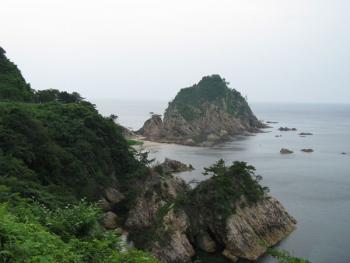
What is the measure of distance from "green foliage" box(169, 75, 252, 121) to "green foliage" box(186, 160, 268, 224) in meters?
74.8

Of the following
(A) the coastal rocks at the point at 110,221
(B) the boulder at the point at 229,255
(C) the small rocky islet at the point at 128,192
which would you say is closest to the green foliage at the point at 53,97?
(C) the small rocky islet at the point at 128,192

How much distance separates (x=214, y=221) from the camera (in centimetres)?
2850

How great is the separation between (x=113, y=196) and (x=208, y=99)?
82.0 m

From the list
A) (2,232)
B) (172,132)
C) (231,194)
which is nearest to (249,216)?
(231,194)

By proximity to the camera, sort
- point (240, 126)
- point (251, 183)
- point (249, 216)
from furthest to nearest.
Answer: point (240, 126) < point (251, 183) < point (249, 216)

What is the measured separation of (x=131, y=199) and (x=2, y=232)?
2764 centimetres

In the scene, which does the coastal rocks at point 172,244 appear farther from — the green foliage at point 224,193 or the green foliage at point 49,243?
the green foliage at point 49,243

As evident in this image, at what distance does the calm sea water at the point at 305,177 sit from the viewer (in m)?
29.9

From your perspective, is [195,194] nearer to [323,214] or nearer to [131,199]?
[131,199]

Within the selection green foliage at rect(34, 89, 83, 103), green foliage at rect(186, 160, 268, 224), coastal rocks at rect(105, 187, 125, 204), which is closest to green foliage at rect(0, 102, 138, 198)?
coastal rocks at rect(105, 187, 125, 204)

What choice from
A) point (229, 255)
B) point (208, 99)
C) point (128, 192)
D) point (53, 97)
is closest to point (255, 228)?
point (229, 255)

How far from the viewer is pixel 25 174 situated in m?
25.6

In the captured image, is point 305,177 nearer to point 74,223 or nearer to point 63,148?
point 63,148

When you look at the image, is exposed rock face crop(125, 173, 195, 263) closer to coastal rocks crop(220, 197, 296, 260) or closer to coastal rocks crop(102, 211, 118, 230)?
coastal rocks crop(102, 211, 118, 230)
